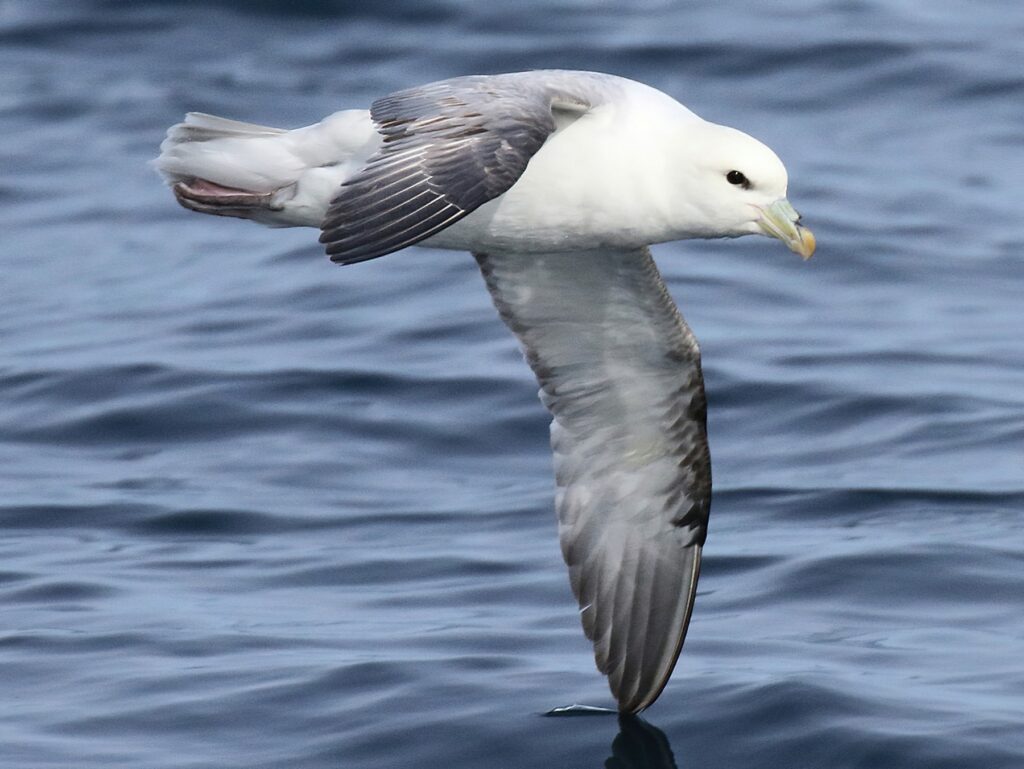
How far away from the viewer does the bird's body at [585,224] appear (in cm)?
685

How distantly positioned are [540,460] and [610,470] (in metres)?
1.73

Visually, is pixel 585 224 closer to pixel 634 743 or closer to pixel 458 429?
pixel 634 743

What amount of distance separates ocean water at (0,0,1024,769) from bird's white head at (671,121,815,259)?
173 cm

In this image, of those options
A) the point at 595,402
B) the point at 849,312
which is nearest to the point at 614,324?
the point at 595,402

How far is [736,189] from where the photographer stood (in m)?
7.50

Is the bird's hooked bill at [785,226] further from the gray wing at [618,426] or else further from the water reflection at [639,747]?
Result: the water reflection at [639,747]

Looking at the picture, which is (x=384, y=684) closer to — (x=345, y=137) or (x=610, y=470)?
(x=610, y=470)

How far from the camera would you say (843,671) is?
320 inches

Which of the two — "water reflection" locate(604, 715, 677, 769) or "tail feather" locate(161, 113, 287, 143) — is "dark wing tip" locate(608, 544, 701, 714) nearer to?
"water reflection" locate(604, 715, 677, 769)

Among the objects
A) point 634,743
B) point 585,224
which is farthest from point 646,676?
point 585,224

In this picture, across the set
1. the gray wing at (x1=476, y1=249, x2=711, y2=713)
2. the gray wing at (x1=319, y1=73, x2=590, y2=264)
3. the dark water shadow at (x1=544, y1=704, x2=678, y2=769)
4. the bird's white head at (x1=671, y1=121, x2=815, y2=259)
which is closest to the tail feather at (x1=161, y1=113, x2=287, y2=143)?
the gray wing at (x1=319, y1=73, x2=590, y2=264)

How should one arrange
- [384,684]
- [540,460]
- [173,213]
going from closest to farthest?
[384,684], [540,460], [173,213]

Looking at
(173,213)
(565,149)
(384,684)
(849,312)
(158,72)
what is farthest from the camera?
(158,72)

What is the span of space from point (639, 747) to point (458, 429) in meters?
3.68
